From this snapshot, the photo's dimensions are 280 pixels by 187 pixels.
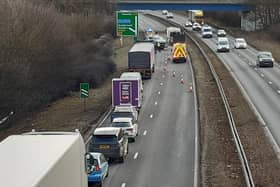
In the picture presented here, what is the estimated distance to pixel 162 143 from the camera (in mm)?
37000

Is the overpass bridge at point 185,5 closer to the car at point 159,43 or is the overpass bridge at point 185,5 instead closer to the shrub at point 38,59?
the car at point 159,43

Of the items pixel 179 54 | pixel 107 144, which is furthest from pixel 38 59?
pixel 179 54

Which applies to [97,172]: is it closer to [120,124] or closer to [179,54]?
[120,124]

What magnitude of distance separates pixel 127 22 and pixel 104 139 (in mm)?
35464

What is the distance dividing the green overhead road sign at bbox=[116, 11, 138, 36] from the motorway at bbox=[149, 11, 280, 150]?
996 cm

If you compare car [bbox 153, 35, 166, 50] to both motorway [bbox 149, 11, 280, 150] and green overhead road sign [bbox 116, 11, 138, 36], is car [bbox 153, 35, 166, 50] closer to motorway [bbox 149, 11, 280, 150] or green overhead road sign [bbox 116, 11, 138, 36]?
motorway [bbox 149, 11, 280, 150]

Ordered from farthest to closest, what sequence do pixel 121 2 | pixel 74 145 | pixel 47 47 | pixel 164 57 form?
pixel 121 2, pixel 164 57, pixel 47 47, pixel 74 145

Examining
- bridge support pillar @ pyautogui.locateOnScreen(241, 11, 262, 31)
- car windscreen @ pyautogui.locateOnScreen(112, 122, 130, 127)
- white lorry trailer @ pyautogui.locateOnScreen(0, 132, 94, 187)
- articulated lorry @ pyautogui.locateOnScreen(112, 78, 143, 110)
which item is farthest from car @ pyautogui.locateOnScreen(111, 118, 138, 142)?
bridge support pillar @ pyautogui.locateOnScreen(241, 11, 262, 31)

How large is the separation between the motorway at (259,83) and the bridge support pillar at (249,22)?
92.9 feet

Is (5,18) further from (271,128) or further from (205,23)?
(205,23)

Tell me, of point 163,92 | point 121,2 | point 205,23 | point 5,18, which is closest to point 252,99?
point 163,92

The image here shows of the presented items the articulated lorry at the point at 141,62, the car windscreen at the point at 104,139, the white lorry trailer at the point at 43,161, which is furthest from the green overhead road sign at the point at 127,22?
the white lorry trailer at the point at 43,161

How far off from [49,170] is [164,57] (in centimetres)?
7155

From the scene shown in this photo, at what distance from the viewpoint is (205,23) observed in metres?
150
